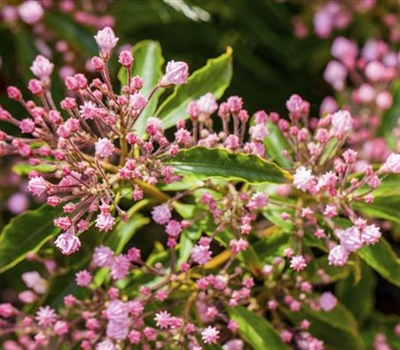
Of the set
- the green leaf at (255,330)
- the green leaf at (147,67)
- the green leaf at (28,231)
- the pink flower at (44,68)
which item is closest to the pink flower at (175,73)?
the green leaf at (147,67)

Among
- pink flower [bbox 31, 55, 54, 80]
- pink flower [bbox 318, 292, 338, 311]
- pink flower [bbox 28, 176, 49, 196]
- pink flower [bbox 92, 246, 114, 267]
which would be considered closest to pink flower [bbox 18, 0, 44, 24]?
pink flower [bbox 31, 55, 54, 80]

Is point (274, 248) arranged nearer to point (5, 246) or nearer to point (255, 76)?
point (5, 246)

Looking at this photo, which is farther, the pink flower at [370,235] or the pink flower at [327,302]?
the pink flower at [327,302]

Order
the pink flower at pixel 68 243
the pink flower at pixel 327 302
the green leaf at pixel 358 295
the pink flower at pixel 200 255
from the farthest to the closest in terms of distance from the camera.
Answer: the green leaf at pixel 358 295 < the pink flower at pixel 327 302 < the pink flower at pixel 200 255 < the pink flower at pixel 68 243

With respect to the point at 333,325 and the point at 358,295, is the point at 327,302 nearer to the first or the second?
the point at 333,325

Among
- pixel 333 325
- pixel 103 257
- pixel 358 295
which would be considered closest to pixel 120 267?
pixel 103 257

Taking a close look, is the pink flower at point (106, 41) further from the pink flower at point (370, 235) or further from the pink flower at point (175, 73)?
the pink flower at point (370, 235)

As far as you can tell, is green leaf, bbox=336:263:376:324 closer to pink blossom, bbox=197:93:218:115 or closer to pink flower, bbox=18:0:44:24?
pink blossom, bbox=197:93:218:115
